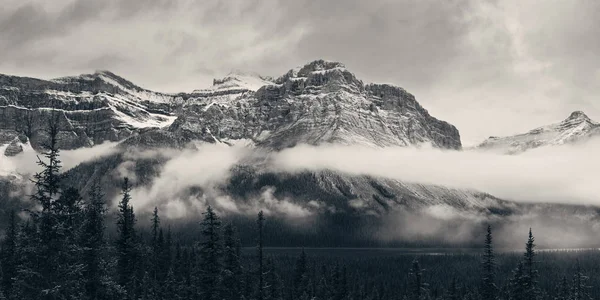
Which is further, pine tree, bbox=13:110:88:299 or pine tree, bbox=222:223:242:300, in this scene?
pine tree, bbox=222:223:242:300

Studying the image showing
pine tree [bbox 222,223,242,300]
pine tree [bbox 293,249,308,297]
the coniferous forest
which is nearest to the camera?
the coniferous forest

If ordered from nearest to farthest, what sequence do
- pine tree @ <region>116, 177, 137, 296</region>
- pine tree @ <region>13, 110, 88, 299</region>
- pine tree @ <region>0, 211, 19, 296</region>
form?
1. pine tree @ <region>13, 110, 88, 299</region>
2. pine tree @ <region>116, 177, 137, 296</region>
3. pine tree @ <region>0, 211, 19, 296</region>

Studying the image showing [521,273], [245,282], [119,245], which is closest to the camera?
[119,245]

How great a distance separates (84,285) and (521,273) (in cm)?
5413

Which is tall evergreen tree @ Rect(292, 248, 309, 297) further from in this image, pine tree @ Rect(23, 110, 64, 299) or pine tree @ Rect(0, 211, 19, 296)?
pine tree @ Rect(23, 110, 64, 299)

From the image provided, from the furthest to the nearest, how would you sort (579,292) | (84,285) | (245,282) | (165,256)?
1. (165,256)
2. (579,292)
3. (245,282)
4. (84,285)

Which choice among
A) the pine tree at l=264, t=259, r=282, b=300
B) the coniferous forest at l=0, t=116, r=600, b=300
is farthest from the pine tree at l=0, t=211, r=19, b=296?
the pine tree at l=264, t=259, r=282, b=300

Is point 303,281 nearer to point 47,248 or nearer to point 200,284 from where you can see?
point 200,284

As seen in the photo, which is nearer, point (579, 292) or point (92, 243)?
point (92, 243)

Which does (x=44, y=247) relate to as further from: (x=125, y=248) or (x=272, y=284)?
(x=272, y=284)

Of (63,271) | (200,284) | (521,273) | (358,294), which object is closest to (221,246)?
(200,284)

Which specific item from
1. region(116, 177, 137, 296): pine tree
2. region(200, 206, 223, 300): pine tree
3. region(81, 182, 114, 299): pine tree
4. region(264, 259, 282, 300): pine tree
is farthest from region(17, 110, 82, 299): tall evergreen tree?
region(264, 259, 282, 300): pine tree

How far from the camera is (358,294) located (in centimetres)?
14588

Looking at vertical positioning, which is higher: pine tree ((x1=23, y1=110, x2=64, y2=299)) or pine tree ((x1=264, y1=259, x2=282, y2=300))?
pine tree ((x1=23, y1=110, x2=64, y2=299))
